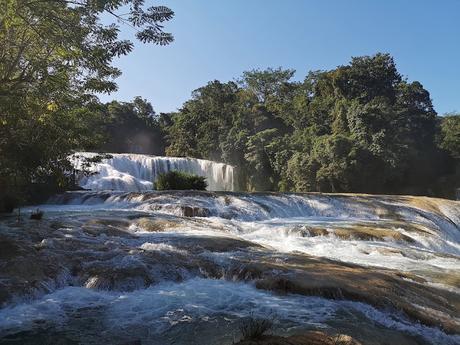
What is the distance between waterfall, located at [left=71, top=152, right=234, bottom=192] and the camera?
2866 centimetres

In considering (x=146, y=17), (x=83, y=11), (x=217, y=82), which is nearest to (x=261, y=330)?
(x=146, y=17)

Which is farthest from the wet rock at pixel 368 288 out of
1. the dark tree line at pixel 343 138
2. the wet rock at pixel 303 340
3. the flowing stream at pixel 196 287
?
the dark tree line at pixel 343 138

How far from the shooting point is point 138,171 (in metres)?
32.8

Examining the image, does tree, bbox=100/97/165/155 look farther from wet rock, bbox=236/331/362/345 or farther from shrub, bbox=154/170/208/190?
wet rock, bbox=236/331/362/345

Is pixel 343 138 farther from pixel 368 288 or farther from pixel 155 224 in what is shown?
pixel 368 288

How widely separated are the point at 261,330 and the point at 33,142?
769 cm

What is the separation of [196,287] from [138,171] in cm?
2704

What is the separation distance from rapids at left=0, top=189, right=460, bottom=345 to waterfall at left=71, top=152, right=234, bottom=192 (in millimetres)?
15826

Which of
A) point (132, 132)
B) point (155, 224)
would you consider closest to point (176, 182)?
point (155, 224)

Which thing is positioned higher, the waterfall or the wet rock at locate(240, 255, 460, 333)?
the waterfall

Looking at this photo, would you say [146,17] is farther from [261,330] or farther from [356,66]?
[356,66]

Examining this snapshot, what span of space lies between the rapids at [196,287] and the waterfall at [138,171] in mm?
15826

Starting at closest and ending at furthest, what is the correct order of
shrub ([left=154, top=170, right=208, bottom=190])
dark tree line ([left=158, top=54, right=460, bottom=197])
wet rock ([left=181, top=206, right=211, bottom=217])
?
wet rock ([left=181, top=206, right=211, bottom=217]) → shrub ([left=154, top=170, right=208, bottom=190]) → dark tree line ([left=158, top=54, right=460, bottom=197])

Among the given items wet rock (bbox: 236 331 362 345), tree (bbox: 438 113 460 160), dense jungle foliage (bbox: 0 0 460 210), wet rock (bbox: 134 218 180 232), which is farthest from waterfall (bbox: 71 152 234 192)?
wet rock (bbox: 236 331 362 345)
